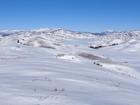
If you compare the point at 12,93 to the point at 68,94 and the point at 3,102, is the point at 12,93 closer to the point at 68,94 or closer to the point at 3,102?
the point at 3,102

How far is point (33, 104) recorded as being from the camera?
10.0 metres

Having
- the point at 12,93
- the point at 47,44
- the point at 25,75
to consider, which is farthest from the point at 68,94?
the point at 47,44

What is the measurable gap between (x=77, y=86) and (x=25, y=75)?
11.5 feet

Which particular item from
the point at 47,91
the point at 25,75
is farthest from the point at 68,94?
the point at 25,75

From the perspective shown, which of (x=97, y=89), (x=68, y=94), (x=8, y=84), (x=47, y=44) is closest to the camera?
(x=68, y=94)

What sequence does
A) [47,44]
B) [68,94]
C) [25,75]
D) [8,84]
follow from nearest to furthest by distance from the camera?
1. [68,94]
2. [8,84]
3. [25,75]
4. [47,44]

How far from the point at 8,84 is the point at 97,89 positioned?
3977mm

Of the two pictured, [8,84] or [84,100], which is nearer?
[84,100]

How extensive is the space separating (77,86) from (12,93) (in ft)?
12.9

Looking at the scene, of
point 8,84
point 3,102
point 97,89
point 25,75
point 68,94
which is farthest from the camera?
point 25,75

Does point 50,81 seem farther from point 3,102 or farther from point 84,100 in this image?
point 3,102

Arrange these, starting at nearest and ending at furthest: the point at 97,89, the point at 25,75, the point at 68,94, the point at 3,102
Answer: the point at 3,102 → the point at 68,94 → the point at 97,89 → the point at 25,75

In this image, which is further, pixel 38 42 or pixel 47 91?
pixel 38 42

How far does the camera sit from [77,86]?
14508 millimetres
